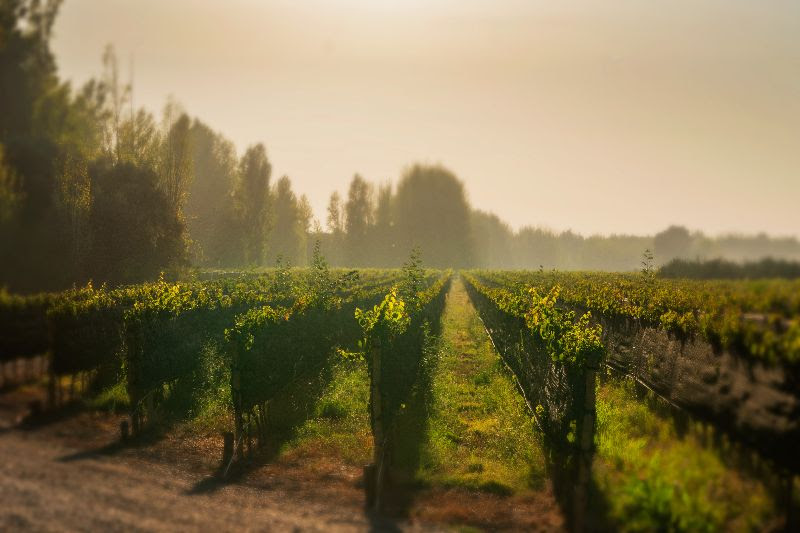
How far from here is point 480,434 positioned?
1002cm

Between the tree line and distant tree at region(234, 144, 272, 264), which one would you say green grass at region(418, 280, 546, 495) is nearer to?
the tree line

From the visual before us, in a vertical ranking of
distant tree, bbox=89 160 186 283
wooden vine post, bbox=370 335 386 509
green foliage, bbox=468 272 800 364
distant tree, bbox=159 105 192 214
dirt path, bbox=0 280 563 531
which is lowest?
dirt path, bbox=0 280 563 531

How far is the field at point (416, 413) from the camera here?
19.3ft

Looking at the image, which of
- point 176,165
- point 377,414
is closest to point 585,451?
point 377,414

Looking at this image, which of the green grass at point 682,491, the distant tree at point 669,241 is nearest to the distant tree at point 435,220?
the distant tree at point 669,241

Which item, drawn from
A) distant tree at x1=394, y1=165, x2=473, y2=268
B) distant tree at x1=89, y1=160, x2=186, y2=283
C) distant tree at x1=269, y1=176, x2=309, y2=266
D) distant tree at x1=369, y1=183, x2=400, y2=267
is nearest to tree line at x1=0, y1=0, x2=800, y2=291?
distant tree at x1=89, y1=160, x2=186, y2=283

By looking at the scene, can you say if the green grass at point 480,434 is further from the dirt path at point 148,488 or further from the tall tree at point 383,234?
the tall tree at point 383,234

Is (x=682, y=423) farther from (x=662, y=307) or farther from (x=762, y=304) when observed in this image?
(x=662, y=307)

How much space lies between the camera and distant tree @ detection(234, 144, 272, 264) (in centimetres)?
5462

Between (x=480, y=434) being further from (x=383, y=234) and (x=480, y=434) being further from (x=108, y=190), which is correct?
(x=383, y=234)

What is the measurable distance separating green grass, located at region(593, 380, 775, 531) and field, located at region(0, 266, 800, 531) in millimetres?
20

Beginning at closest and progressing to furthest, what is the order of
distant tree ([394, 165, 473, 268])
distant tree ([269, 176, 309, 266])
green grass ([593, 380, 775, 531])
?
1. green grass ([593, 380, 775, 531])
2. distant tree ([269, 176, 309, 266])
3. distant tree ([394, 165, 473, 268])

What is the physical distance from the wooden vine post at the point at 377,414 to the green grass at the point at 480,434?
802mm

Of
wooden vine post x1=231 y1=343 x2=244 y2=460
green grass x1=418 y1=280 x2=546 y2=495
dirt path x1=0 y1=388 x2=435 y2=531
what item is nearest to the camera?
dirt path x1=0 y1=388 x2=435 y2=531
